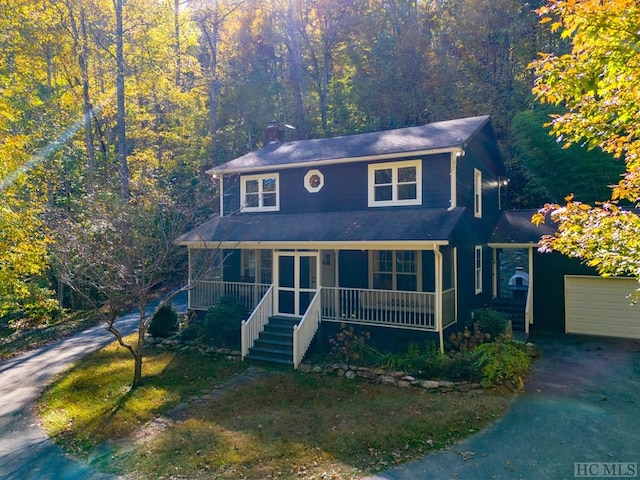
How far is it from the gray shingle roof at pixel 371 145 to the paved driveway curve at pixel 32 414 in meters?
7.45

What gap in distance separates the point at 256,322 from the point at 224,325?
1.06 meters

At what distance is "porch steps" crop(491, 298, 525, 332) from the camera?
1388cm

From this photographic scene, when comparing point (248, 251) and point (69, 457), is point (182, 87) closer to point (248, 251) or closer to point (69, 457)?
point (248, 251)

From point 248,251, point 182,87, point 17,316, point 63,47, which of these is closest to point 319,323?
point 248,251

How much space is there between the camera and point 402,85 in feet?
83.8

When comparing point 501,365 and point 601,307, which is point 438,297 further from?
point 601,307

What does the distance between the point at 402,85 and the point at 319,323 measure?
18818 millimetres

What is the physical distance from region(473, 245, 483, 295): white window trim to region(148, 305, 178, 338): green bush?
32.1ft

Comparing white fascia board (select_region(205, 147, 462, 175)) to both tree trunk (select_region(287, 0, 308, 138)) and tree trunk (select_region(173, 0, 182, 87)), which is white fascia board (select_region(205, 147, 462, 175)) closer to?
tree trunk (select_region(173, 0, 182, 87))

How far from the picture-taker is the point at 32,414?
8336 millimetres

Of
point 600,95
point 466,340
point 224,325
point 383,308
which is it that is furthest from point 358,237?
point 600,95

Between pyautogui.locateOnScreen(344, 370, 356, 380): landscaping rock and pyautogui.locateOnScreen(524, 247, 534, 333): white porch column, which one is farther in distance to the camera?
pyautogui.locateOnScreen(524, 247, 534, 333): white porch column

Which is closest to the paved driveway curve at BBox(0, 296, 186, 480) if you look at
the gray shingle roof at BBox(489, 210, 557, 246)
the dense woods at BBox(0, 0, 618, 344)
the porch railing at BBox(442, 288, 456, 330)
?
the dense woods at BBox(0, 0, 618, 344)

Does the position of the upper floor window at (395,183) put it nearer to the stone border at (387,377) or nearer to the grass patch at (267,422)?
the stone border at (387,377)
